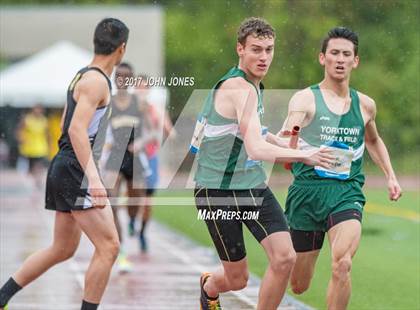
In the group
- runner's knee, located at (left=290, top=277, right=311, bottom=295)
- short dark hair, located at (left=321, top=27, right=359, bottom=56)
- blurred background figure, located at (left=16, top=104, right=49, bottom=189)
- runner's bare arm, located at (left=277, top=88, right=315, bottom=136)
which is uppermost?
short dark hair, located at (left=321, top=27, right=359, bottom=56)

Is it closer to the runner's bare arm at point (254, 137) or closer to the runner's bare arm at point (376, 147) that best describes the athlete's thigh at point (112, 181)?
the runner's bare arm at point (376, 147)

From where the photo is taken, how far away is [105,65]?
8.28 m

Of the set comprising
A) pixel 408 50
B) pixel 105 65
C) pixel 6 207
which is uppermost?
pixel 105 65

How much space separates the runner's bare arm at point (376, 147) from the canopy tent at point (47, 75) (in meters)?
23.1

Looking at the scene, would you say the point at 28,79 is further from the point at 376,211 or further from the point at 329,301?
the point at 329,301

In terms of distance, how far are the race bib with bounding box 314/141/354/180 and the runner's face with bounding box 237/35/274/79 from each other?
84 centimetres

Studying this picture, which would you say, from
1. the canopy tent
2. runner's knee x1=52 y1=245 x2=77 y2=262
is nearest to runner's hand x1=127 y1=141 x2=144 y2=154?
runner's knee x1=52 y1=245 x2=77 y2=262

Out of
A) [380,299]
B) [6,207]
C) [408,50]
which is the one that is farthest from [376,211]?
[408,50]

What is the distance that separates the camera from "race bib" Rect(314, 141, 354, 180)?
8.27 metres

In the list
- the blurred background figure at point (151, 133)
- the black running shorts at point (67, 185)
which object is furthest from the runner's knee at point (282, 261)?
the blurred background figure at point (151, 133)

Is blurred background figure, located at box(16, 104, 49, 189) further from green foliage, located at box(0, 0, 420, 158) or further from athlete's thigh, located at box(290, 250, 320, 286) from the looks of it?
athlete's thigh, located at box(290, 250, 320, 286)

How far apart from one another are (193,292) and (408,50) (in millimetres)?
31592

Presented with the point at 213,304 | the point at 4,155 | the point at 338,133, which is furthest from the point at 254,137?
the point at 4,155

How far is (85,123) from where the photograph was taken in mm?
8008
